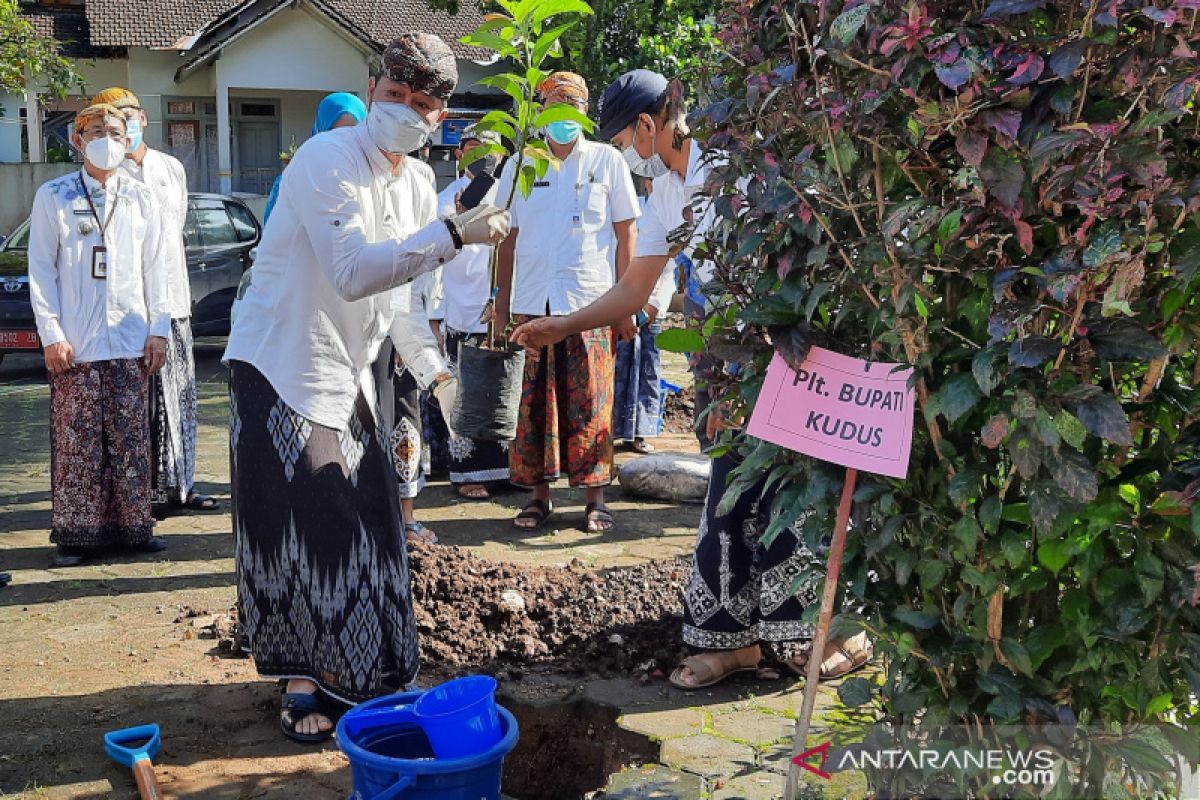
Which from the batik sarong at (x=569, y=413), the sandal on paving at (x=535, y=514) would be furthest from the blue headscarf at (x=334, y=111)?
the sandal on paving at (x=535, y=514)

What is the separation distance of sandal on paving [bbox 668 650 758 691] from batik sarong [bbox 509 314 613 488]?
2361mm

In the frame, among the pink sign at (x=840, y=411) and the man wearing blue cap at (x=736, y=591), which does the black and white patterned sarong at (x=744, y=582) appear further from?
the pink sign at (x=840, y=411)

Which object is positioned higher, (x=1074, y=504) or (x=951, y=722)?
(x=1074, y=504)

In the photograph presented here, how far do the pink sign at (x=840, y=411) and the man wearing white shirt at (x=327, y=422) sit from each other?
1.42 m

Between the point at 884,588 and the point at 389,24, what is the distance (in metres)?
28.8

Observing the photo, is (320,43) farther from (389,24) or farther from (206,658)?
(206,658)

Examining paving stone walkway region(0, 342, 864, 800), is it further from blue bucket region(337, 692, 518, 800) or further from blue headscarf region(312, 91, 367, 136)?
blue headscarf region(312, 91, 367, 136)

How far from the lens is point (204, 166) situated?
29.6 m

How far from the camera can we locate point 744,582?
429 cm

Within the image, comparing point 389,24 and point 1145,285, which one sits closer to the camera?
point 1145,285

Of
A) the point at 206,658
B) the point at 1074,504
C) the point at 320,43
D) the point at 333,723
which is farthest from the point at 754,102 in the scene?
the point at 320,43

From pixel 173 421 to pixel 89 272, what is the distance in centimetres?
108

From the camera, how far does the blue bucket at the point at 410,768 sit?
116 inches

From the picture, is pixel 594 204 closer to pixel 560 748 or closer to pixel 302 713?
pixel 560 748
